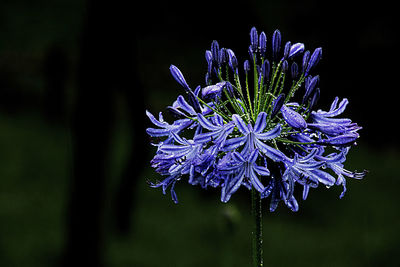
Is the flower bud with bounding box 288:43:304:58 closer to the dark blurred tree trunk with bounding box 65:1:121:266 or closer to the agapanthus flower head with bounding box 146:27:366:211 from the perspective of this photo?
the agapanthus flower head with bounding box 146:27:366:211

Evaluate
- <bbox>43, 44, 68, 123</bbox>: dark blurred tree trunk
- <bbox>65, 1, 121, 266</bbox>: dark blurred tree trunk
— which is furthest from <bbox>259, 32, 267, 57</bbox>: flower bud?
<bbox>43, 44, 68, 123</bbox>: dark blurred tree trunk

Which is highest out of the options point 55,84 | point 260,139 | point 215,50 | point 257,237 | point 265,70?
point 55,84

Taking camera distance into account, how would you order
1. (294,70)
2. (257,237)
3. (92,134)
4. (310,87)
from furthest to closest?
(92,134) → (294,70) → (310,87) → (257,237)

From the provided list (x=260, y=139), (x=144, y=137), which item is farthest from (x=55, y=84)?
(x=260, y=139)

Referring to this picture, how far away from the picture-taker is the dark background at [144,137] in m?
6.40

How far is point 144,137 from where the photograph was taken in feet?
24.2

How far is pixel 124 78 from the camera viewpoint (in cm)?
713

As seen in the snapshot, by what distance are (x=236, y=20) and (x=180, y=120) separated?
825cm

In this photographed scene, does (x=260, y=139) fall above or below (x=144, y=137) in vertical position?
below

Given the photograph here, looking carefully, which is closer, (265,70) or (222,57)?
(265,70)

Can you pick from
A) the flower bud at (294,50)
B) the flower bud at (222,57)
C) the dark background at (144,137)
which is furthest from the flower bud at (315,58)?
the dark background at (144,137)

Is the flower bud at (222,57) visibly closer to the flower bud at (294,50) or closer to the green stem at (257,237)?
the flower bud at (294,50)

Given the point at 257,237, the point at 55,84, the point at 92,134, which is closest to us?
the point at 257,237

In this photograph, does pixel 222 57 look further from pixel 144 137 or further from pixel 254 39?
pixel 144 137
